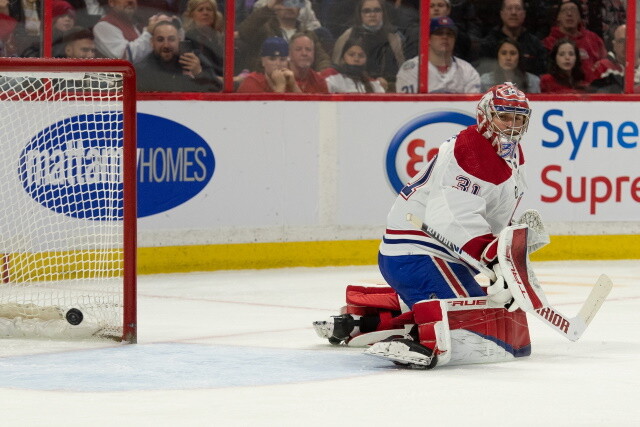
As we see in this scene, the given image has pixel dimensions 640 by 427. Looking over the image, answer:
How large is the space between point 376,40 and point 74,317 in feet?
11.6

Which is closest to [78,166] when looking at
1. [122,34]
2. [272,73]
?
[122,34]

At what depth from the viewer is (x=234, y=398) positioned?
4449 millimetres

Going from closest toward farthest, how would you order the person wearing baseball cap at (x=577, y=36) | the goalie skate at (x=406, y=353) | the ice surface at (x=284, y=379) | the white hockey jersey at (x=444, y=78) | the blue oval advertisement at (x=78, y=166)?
the ice surface at (x=284, y=379) < the goalie skate at (x=406, y=353) < the blue oval advertisement at (x=78, y=166) < the white hockey jersey at (x=444, y=78) < the person wearing baseball cap at (x=577, y=36)

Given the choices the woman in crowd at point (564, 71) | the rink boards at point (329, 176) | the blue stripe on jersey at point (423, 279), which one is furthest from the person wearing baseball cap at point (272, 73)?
the blue stripe on jersey at point (423, 279)

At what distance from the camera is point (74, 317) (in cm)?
582

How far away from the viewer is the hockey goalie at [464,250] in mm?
5078

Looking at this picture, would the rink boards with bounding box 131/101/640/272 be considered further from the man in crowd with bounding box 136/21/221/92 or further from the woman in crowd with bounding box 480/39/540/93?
the woman in crowd with bounding box 480/39/540/93

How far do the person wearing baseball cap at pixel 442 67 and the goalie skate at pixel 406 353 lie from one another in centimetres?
404

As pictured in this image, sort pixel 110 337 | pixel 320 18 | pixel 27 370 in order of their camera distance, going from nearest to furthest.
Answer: pixel 27 370 → pixel 110 337 → pixel 320 18

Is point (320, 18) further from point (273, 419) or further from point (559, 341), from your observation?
point (273, 419)

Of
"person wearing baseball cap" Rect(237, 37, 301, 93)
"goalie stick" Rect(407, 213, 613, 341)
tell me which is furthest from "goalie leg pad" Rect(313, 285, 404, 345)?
"person wearing baseball cap" Rect(237, 37, 301, 93)

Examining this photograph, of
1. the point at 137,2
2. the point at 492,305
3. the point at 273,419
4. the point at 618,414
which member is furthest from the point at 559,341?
the point at 137,2

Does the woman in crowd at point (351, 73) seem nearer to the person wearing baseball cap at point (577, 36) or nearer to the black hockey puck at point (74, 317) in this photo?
the person wearing baseball cap at point (577, 36)

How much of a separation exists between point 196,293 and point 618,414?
350 centimetres
